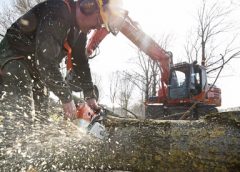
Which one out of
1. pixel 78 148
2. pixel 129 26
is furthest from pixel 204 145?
pixel 129 26

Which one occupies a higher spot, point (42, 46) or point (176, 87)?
point (176, 87)

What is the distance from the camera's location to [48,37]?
2.64m

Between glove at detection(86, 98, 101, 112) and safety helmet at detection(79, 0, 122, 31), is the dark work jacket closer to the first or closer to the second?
safety helmet at detection(79, 0, 122, 31)

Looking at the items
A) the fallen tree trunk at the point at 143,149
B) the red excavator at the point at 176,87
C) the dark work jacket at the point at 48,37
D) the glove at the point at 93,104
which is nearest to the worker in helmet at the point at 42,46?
the dark work jacket at the point at 48,37

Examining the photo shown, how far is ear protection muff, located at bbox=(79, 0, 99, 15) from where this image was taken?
112 inches

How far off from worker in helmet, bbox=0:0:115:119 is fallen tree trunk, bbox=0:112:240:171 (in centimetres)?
35

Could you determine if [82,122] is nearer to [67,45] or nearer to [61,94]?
[61,94]

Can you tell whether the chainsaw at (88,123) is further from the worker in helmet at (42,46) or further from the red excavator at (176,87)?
the red excavator at (176,87)

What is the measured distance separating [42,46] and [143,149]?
1.24 meters

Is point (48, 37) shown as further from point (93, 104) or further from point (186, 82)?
point (186, 82)

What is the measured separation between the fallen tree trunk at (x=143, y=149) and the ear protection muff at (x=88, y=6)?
1.13 metres

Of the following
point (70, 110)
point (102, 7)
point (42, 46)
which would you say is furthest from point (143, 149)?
point (102, 7)

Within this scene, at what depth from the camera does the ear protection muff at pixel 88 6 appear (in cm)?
285

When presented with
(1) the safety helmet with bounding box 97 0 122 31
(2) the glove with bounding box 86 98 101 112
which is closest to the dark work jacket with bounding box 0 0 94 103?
(1) the safety helmet with bounding box 97 0 122 31
